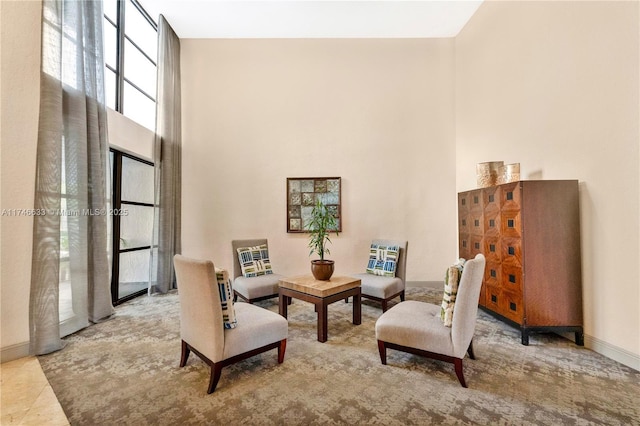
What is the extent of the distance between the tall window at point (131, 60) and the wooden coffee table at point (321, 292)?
361cm

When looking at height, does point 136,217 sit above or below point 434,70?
below

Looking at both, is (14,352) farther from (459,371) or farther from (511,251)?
(511,251)

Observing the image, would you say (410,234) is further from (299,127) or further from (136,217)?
(136,217)

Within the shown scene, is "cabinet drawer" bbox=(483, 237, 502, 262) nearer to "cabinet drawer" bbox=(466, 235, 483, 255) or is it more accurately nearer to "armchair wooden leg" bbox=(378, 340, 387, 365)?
"cabinet drawer" bbox=(466, 235, 483, 255)

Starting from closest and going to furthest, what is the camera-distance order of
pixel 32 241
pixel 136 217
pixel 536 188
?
pixel 32 241
pixel 536 188
pixel 136 217

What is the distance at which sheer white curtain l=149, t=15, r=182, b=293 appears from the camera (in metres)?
4.56

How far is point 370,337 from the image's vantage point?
2939 millimetres

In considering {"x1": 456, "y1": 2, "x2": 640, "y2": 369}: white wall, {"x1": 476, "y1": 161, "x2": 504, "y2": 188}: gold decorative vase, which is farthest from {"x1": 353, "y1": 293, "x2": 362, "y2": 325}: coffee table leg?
{"x1": 456, "y1": 2, "x2": 640, "y2": 369}: white wall

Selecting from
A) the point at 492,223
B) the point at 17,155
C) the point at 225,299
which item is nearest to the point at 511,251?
the point at 492,223

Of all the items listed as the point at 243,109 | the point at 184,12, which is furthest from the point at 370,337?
the point at 184,12

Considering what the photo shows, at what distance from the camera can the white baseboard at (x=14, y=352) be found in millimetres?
2426

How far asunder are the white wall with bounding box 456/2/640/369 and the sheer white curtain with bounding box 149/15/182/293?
5248 mm

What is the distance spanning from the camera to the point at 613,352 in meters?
2.47

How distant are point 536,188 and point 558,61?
1503 millimetres
